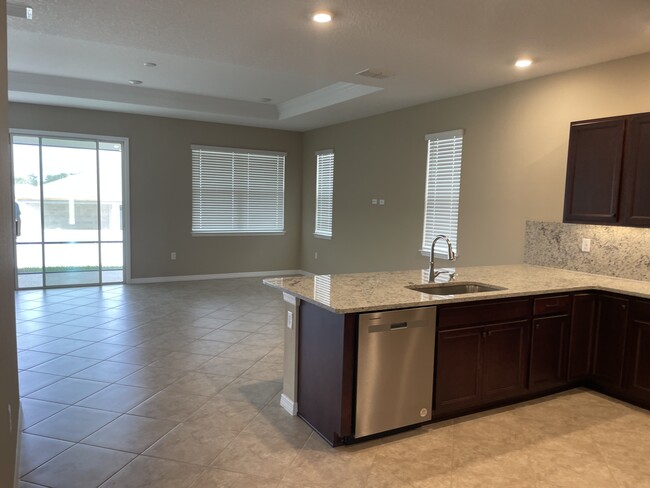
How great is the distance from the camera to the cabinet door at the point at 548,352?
3.35 meters

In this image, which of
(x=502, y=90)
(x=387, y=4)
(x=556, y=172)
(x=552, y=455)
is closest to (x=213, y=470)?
(x=552, y=455)

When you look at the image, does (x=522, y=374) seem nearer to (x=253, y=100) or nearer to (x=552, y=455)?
(x=552, y=455)

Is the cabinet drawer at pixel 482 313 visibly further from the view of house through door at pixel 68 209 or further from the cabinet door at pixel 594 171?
the view of house through door at pixel 68 209

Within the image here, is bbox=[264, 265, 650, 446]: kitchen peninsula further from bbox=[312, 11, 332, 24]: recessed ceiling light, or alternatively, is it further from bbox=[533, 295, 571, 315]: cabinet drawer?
bbox=[312, 11, 332, 24]: recessed ceiling light

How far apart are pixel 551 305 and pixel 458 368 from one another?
94 cm

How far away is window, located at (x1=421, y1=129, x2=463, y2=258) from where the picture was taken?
5.40 meters

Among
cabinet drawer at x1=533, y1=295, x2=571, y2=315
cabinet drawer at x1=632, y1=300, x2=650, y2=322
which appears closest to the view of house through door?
cabinet drawer at x1=533, y1=295, x2=571, y2=315

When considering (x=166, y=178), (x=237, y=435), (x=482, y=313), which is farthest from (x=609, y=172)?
(x=166, y=178)

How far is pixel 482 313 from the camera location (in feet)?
10.0

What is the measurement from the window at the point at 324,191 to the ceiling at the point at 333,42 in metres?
2.09

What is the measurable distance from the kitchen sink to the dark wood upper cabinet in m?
1.06

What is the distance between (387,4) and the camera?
2.83 m

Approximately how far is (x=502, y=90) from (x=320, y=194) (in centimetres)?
412

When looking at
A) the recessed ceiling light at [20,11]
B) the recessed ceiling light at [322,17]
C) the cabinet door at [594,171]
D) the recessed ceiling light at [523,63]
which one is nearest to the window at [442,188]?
the recessed ceiling light at [523,63]
